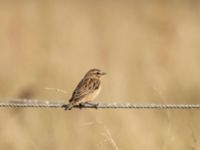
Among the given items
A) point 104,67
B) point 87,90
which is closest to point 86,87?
point 87,90

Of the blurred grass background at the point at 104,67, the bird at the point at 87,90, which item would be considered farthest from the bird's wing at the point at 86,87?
the blurred grass background at the point at 104,67

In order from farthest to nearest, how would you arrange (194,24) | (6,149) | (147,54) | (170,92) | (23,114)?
(194,24) < (147,54) < (170,92) < (23,114) < (6,149)

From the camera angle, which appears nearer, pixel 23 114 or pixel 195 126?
pixel 195 126

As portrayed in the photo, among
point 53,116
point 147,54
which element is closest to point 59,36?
point 147,54

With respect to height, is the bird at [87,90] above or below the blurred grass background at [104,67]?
above

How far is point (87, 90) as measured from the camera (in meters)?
11.4

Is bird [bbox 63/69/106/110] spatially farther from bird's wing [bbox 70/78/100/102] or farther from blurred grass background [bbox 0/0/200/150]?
blurred grass background [bbox 0/0/200/150]

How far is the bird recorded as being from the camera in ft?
36.1

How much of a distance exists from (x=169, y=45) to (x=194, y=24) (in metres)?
0.69

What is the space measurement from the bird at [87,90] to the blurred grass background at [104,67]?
217mm

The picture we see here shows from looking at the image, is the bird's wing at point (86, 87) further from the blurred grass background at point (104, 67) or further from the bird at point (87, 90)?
the blurred grass background at point (104, 67)

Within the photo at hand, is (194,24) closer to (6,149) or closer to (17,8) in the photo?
(17,8)

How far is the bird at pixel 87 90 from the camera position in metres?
11.0

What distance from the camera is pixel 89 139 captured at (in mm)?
12156
